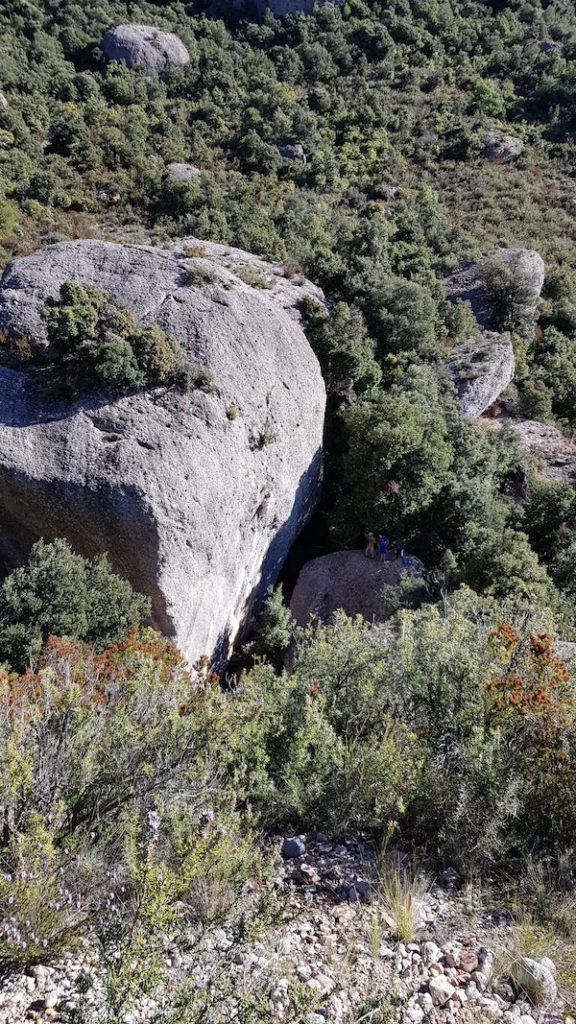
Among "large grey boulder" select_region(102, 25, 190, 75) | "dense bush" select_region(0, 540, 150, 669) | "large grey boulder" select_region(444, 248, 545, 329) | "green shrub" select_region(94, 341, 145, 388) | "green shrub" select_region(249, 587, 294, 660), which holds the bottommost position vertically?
"green shrub" select_region(249, 587, 294, 660)

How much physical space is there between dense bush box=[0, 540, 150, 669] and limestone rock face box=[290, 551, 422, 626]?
7119 millimetres

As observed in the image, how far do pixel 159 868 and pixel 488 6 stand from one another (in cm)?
7593

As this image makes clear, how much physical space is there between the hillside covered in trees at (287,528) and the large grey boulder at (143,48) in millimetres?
642

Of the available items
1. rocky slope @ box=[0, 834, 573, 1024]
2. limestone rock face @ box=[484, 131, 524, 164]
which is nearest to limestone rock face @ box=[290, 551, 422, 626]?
rocky slope @ box=[0, 834, 573, 1024]

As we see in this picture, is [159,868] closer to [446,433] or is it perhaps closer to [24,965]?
[24,965]

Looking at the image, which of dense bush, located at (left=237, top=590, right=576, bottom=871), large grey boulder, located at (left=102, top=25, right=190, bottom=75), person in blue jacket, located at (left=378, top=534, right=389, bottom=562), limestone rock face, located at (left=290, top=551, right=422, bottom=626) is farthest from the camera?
large grey boulder, located at (left=102, top=25, right=190, bottom=75)

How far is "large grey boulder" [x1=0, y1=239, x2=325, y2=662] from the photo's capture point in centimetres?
1309

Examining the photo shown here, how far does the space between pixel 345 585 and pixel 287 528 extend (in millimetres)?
3005

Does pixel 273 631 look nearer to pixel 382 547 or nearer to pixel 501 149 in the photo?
pixel 382 547

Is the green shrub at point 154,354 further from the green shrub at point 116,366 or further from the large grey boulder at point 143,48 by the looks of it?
the large grey boulder at point 143,48

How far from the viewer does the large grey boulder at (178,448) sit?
42.9 ft

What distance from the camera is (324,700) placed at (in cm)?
712

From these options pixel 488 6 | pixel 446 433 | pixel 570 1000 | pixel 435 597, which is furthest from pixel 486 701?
pixel 488 6

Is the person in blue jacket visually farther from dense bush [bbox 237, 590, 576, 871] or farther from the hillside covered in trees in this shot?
dense bush [bbox 237, 590, 576, 871]
